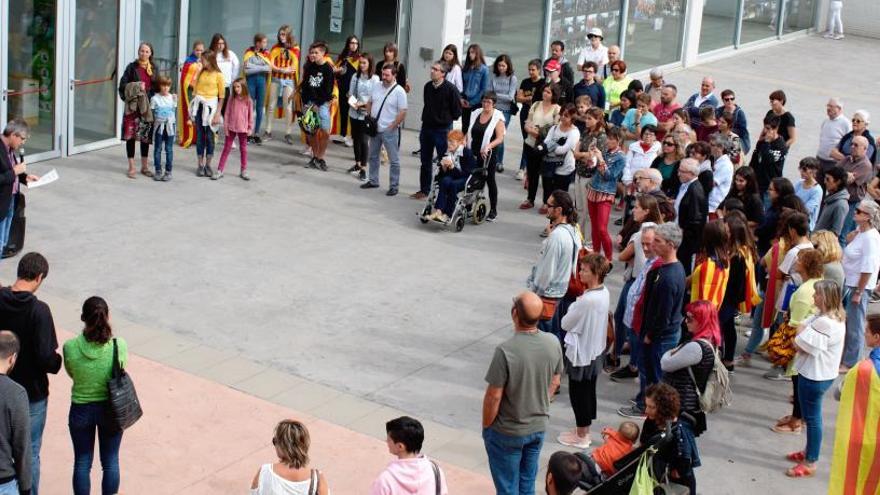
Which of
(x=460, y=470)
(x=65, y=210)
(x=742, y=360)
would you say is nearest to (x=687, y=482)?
(x=460, y=470)

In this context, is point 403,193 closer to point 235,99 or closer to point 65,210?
point 235,99

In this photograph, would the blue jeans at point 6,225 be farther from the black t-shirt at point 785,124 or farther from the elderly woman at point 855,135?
the elderly woman at point 855,135

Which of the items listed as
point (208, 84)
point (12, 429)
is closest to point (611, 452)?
point (12, 429)

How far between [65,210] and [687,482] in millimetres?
8724

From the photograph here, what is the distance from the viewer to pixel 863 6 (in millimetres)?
31484

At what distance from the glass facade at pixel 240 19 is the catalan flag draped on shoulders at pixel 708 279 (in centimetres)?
972

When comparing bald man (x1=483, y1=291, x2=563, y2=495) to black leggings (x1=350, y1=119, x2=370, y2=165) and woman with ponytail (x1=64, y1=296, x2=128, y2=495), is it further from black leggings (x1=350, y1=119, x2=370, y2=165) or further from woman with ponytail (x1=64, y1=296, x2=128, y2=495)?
black leggings (x1=350, y1=119, x2=370, y2=165)

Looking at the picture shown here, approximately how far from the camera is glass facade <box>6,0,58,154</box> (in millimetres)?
15875

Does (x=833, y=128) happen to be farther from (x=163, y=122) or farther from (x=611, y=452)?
(x=611, y=452)

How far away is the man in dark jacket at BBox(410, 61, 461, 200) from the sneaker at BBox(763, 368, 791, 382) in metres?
5.66

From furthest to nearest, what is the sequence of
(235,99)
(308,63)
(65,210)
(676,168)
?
(308,63) → (235,99) → (65,210) → (676,168)

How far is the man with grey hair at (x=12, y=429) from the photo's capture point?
711 centimetres

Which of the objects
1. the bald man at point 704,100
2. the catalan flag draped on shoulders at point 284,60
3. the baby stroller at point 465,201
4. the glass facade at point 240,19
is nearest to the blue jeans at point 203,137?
the catalan flag draped on shoulders at point 284,60

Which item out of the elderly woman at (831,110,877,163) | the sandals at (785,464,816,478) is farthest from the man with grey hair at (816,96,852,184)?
the sandals at (785,464,816,478)
